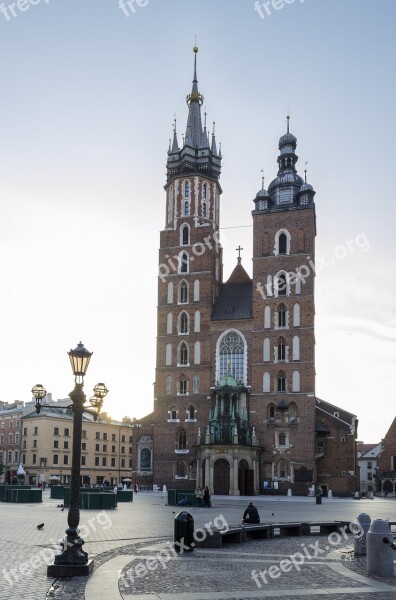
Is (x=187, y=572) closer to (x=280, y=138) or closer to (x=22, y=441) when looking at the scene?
(x=280, y=138)

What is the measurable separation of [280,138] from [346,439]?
104 ft

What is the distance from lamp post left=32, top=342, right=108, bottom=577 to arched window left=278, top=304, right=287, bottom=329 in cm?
4920

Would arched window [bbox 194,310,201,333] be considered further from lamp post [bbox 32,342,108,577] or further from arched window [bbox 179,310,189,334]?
lamp post [bbox 32,342,108,577]

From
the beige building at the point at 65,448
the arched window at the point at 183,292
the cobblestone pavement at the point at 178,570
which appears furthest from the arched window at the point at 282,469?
the cobblestone pavement at the point at 178,570

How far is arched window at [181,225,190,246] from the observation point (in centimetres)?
6901

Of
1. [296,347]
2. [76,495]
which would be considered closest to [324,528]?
[76,495]

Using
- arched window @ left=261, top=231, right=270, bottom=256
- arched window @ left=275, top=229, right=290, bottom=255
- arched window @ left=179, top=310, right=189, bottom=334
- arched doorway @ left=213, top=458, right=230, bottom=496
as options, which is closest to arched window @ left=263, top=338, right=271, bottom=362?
arched window @ left=179, top=310, right=189, bottom=334

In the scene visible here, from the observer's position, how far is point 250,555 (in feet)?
54.3

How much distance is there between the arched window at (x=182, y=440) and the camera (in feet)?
211

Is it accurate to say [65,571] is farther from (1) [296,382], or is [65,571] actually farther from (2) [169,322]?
(2) [169,322]

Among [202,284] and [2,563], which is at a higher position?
[202,284]

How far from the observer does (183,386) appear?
65.6m

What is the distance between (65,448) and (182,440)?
25.8 m

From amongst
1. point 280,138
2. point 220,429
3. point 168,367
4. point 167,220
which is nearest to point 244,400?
point 220,429
